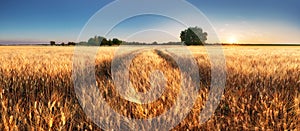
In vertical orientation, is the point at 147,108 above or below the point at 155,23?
below

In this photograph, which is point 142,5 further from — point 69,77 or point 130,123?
point 130,123

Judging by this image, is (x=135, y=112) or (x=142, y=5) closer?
(x=135, y=112)

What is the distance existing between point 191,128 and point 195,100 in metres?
0.52

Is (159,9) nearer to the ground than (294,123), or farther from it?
farther from it

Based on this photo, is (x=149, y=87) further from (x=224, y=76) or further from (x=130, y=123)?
(x=224, y=76)

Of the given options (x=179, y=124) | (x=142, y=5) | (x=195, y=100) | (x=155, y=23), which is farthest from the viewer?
(x=155, y=23)

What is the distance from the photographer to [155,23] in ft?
16.3

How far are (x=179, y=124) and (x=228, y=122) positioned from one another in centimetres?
41

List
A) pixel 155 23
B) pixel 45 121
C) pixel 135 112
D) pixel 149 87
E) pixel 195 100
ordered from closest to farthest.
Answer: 1. pixel 45 121
2. pixel 135 112
3. pixel 195 100
4. pixel 149 87
5. pixel 155 23

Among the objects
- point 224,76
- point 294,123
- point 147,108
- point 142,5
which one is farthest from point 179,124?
point 142,5

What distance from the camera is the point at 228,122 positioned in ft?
7.39

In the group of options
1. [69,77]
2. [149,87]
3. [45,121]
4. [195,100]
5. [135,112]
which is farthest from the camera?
[69,77]

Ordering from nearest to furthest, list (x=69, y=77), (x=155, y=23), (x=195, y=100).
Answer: (x=195, y=100), (x=69, y=77), (x=155, y=23)

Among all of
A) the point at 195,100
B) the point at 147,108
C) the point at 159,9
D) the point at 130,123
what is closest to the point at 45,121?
the point at 130,123
